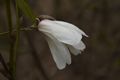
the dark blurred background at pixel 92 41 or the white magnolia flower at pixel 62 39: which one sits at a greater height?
the white magnolia flower at pixel 62 39

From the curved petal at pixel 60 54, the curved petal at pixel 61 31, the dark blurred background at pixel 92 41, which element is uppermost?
the curved petal at pixel 61 31

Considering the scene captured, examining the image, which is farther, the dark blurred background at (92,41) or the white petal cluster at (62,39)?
the dark blurred background at (92,41)

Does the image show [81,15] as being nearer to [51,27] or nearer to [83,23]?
[83,23]

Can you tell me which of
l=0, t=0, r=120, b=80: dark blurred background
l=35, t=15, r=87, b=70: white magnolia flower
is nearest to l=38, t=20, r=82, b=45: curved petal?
l=35, t=15, r=87, b=70: white magnolia flower

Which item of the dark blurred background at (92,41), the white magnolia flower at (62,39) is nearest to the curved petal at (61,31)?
the white magnolia flower at (62,39)

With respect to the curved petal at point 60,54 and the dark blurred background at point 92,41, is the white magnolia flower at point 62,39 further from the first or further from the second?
the dark blurred background at point 92,41

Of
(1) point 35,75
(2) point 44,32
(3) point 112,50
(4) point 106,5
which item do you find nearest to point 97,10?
(4) point 106,5

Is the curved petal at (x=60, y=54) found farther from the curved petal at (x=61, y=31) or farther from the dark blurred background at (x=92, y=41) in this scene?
the dark blurred background at (x=92, y=41)

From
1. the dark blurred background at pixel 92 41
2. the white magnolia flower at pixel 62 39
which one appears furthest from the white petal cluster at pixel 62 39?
the dark blurred background at pixel 92 41
